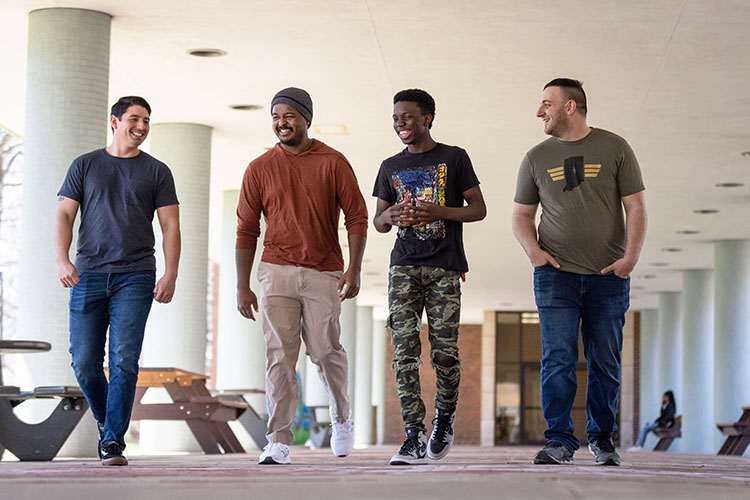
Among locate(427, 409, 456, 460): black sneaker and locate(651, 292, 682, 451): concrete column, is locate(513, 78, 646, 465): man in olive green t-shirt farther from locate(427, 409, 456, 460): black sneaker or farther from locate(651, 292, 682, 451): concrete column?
locate(651, 292, 682, 451): concrete column

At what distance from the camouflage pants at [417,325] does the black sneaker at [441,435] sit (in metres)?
0.05

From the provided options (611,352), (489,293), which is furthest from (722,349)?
(611,352)

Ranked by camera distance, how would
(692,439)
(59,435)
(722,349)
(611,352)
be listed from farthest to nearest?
(692,439)
(722,349)
(59,435)
(611,352)

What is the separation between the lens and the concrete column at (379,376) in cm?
3756

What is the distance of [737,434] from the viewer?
16.3 metres

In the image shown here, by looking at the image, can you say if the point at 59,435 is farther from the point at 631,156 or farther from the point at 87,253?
the point at 631,156

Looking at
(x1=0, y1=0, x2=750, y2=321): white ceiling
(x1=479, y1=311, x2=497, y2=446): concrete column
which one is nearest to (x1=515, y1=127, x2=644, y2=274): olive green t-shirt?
(x1=0, y1=0, x2=750, y2=321): white ceiling

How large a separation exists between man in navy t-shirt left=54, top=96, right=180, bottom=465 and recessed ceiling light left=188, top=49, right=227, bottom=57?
542cm

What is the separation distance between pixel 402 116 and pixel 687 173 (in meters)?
11.7

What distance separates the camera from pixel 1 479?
141 inches

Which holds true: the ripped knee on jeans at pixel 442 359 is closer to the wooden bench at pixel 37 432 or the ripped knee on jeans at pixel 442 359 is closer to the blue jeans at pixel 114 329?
the blue jeans at pixel 114 329

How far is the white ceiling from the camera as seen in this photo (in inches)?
390

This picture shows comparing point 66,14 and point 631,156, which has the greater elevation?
point 66,14

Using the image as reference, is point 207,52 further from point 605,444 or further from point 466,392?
point 466,392
